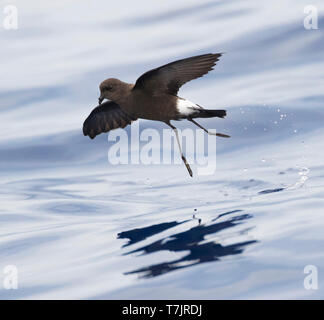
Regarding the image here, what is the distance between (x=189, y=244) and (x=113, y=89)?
4.52 ft

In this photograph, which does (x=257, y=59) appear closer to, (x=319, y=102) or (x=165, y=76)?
(x=319, y=102)

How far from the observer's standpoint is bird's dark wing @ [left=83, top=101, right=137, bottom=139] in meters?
7.12

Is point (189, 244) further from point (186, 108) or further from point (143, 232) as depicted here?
point (186, 108)

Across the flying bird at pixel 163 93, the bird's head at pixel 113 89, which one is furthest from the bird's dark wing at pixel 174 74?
the bird's head at pixel 113 89

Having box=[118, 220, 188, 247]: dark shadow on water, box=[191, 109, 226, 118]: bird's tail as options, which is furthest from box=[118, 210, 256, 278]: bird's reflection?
box=[191, 109, 226, 118]: bird's tail

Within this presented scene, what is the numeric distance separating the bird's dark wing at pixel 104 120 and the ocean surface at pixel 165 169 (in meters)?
0.82

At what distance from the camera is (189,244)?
19.2ft

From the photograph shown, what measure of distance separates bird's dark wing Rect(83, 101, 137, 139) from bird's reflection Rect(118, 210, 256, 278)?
1015 mm

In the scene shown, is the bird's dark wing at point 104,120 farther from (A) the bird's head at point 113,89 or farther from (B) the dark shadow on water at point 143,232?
(B) the dark shadow on water at point 143,232

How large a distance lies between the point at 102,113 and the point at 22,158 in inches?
118

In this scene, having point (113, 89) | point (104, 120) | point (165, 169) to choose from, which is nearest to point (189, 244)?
point (113, 89)

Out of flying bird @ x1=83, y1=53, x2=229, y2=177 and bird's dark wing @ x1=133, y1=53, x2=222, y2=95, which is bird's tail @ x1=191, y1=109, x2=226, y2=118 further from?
bird's dark wing @ x1=133, y1=53, x2=222, y2=95

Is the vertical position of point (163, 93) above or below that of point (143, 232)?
above
